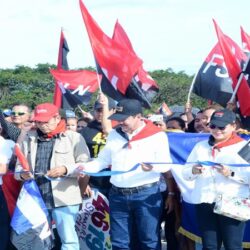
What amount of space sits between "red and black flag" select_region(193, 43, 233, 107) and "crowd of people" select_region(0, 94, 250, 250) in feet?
4.24

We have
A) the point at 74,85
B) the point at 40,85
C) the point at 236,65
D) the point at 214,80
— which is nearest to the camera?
the point at 236,65

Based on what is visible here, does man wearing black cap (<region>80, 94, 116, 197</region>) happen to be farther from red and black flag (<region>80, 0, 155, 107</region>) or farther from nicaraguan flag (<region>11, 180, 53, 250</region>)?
nicaraguan flag (<region>11, 180, 53, 250</region>)

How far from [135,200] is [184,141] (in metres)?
1.01

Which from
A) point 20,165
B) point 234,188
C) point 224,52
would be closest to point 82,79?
point 224,52

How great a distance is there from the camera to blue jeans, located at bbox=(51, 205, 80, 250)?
20.0 ft

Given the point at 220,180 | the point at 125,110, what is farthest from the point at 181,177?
the point at 125,110

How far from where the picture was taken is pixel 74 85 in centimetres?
959

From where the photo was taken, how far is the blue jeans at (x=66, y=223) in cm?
608

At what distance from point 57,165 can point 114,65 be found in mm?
1727

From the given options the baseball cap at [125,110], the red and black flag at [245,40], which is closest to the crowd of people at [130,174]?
the baseball cap at [125,110]

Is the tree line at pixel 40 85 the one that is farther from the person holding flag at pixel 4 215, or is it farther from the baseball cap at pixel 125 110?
the baseball cap at pixel 125 110

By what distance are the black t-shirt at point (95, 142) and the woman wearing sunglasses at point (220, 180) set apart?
4.98ft

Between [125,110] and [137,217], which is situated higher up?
[125,110]

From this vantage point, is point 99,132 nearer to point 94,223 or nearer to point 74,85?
point 94,223
